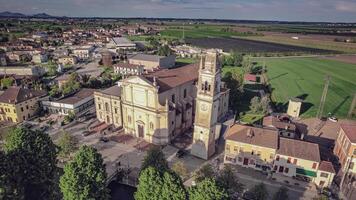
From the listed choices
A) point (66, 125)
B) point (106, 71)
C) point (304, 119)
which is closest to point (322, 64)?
point (304, 119)

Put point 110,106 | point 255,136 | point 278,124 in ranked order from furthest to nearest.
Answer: point 110,106 < point 278,124 < point 255,136

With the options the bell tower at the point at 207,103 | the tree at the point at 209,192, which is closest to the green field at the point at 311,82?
the bell tower at the point at 207,103

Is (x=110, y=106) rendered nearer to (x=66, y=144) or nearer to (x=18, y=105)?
(x=66, y=144)

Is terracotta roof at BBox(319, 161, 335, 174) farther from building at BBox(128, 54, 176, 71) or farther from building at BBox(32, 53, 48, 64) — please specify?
building at BBox(32, 53, 48, 64)

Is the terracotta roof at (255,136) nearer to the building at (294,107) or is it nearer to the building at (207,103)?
the building at (207,103)

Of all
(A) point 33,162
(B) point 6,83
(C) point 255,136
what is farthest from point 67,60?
(C) point 255,136

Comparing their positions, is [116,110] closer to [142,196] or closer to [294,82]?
[142,196]
